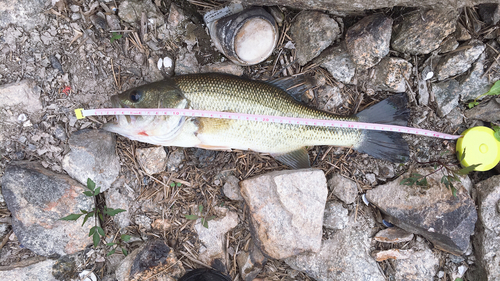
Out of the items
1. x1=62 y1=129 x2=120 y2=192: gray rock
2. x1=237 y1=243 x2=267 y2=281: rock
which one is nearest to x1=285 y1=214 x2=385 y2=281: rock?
x1=237 y1=243 x2=267 y2=281: rock

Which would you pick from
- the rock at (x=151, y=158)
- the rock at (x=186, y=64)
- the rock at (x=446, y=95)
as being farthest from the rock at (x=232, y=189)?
the rock at (x=446, y=95)

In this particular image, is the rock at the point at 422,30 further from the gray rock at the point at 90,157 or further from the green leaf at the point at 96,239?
the green leaf at the point at 96,239

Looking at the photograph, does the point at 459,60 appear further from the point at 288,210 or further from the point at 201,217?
the point at 201,217

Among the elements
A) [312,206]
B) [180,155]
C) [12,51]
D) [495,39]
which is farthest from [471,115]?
[12,51]

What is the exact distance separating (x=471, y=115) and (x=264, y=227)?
300 centimetres

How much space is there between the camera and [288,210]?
3.55 metres

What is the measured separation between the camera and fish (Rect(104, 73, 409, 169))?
3.31 metres

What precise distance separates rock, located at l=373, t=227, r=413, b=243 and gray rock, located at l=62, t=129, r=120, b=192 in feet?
11.6

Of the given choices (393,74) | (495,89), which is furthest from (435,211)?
(393,74)

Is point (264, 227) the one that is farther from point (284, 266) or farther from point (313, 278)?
point (313, 278)

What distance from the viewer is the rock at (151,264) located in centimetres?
348

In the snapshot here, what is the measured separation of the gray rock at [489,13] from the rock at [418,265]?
278 cm

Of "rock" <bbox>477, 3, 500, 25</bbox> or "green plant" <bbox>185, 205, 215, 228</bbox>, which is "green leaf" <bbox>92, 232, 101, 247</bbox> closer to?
"green plant" <bbox>185, 205, 215, 228</bbox>

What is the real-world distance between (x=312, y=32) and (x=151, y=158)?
2.53 m
